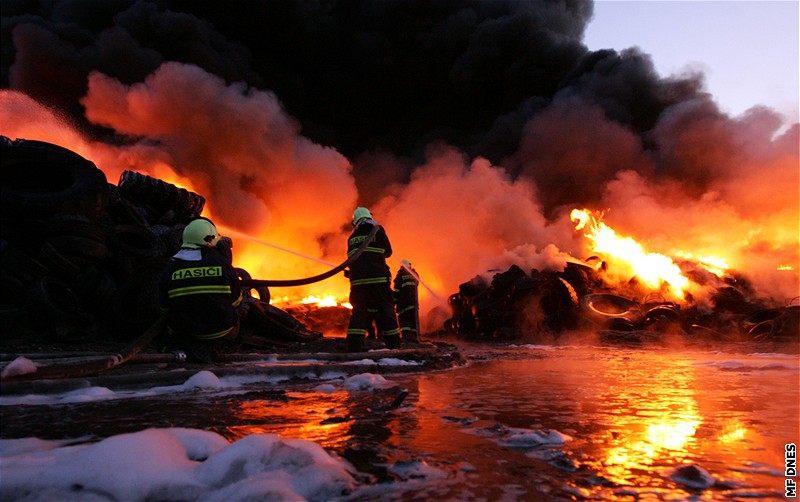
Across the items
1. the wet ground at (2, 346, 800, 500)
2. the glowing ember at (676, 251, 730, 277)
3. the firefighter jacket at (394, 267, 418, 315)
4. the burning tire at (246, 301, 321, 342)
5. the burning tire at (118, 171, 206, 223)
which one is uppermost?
the burning tire at (118, 171, 206, 223)

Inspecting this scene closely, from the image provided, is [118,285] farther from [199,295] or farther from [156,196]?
[199,295]

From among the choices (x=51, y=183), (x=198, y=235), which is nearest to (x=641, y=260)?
(x=198, y=235)

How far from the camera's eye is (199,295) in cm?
426

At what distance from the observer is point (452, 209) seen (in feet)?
72.8

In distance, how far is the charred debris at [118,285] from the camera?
6.32m

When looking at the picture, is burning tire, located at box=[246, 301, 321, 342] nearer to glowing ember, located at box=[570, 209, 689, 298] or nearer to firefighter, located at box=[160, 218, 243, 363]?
firefighter, located at box=[160, 218, 243, 363]

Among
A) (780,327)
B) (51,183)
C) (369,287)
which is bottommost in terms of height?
(780,327)

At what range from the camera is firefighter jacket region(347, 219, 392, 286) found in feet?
21.9

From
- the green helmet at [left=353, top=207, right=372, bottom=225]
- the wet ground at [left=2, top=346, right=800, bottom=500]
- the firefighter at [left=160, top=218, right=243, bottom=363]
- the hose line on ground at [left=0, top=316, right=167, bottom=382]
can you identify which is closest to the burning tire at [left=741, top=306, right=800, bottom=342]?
the wet ground at [left=2, top=346, right=800, bottom=500]

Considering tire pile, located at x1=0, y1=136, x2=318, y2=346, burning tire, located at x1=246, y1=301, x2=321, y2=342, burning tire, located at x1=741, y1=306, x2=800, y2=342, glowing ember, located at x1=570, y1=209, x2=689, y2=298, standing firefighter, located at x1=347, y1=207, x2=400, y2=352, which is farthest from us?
glowing ember, located at x1=570, y1=209, x2=689, y2=298

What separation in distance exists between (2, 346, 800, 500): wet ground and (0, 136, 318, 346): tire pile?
3.61 meters

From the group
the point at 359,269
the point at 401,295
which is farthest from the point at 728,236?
the point at 359,269

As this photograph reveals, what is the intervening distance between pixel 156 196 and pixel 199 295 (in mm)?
6196

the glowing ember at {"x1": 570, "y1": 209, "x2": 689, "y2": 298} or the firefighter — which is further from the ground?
the glowing ember at {"x1": 570, "y1": 209, "x2": 689, "y2": 298}
